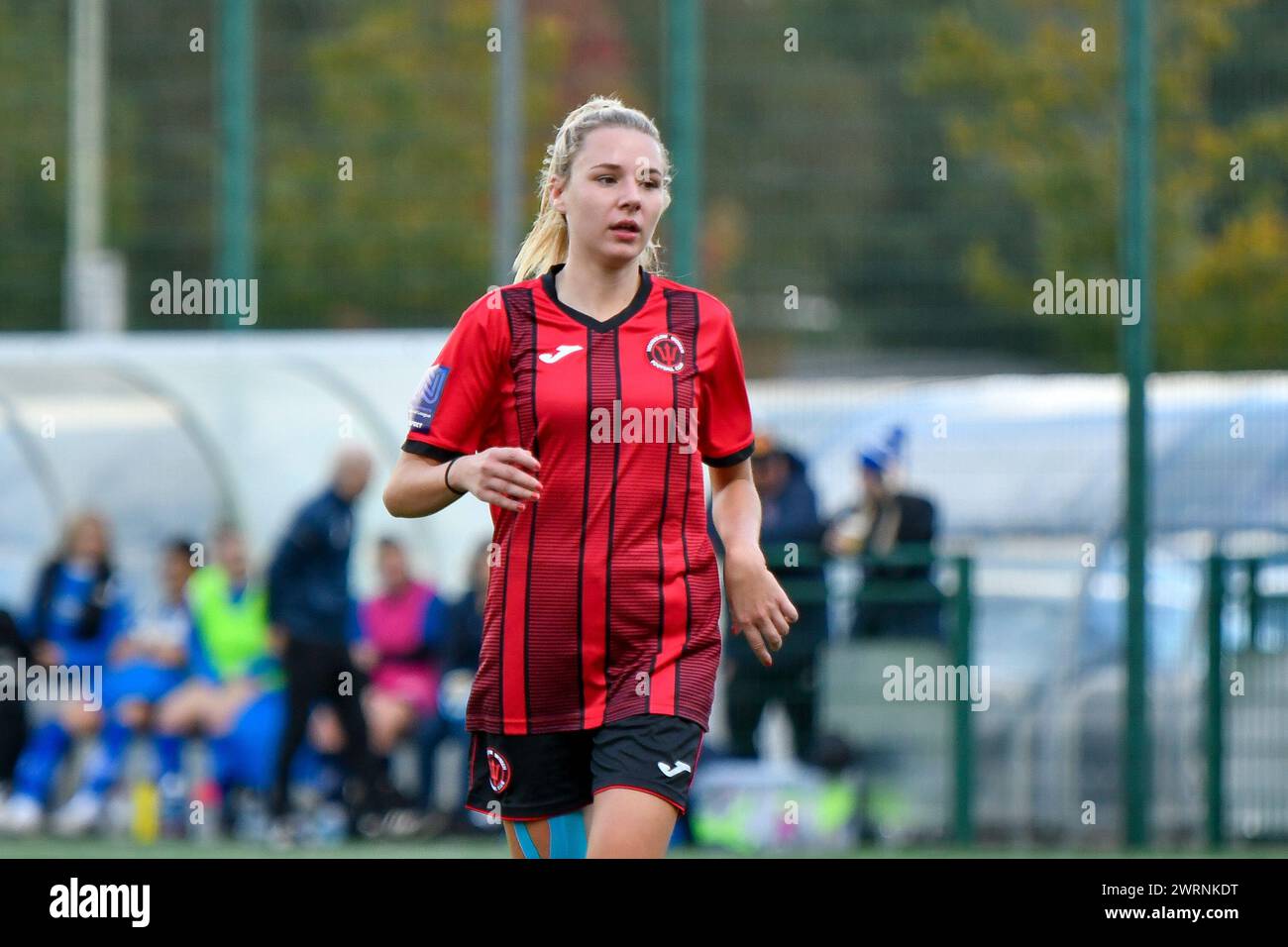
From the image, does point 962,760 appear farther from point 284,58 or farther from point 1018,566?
point 284,58

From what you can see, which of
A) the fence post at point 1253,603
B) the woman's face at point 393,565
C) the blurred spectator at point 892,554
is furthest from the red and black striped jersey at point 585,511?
the woman's face at point 393,565

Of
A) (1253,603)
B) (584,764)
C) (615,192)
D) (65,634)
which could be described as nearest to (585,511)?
(584,764)

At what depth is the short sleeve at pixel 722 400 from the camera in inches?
185

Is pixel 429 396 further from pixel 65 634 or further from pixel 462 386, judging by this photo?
pixel 65 634

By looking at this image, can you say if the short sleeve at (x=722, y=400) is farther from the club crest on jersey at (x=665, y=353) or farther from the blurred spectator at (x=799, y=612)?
the blurred spectator at (x=799, y=612)

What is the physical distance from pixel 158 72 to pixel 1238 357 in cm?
622

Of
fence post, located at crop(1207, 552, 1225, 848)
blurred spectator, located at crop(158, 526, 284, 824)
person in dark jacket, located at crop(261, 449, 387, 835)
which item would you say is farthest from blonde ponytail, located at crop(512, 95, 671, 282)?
blurred spectator, located at crop(158, 526, 284, 824)

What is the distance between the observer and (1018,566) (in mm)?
10180

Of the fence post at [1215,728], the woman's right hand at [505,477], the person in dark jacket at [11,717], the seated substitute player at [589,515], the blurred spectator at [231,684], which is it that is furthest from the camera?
the person in dark jacket at [11,717]

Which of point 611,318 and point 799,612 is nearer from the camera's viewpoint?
point 611,318

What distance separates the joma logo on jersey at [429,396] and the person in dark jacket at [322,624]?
582 centimetres

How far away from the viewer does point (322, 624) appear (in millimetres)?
10594

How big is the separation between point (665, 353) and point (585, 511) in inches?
14.7
